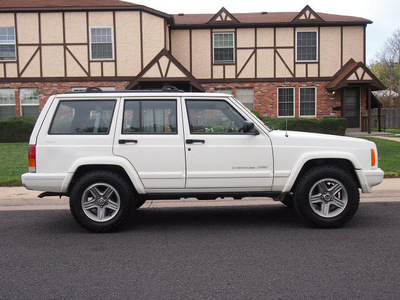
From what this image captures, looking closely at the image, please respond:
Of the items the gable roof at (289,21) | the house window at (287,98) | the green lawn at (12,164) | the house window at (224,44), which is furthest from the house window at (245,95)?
the green lawn at (12,164)

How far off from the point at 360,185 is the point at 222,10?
61.9ft

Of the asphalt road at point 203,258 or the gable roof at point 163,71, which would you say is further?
the gable roof at point 163,71

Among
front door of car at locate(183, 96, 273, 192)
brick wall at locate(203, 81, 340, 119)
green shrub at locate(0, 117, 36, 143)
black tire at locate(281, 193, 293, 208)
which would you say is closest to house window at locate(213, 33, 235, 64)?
brick wall at locate(203, 81, 340, 119)

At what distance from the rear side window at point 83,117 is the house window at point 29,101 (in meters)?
A: 17.8

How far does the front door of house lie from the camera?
23297mm

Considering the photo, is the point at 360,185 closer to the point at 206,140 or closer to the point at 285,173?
the point at 285,173

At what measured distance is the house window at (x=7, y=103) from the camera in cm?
2202

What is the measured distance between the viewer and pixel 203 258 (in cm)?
448

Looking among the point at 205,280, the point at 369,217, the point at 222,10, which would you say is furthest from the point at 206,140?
the point at 222,10

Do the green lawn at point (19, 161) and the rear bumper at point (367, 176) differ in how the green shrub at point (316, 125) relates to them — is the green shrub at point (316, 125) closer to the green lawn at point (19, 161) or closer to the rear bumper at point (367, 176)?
the green lawn at point (19, 161)

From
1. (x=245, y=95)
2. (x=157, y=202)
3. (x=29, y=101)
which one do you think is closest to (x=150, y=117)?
(x=157, y=202)

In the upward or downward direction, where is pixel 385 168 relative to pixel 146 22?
downward

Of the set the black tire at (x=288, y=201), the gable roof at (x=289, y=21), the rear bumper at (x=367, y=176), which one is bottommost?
the black tire at (x=288, y=201)

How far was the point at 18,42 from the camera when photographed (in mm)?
21281
